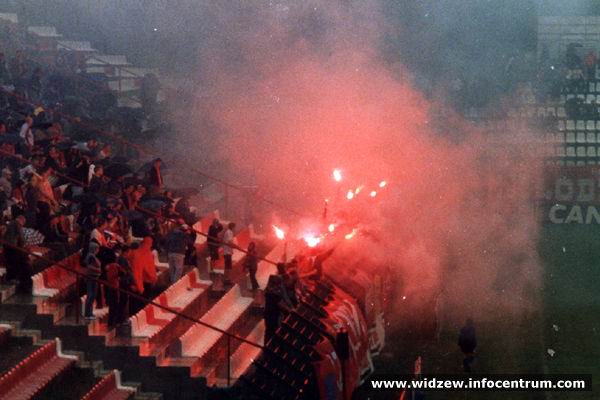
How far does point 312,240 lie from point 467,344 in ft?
8.46

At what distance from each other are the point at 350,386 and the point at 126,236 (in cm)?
322

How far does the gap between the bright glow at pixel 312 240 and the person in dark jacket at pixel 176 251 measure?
2.08 m

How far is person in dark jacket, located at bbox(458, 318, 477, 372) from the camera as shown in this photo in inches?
573

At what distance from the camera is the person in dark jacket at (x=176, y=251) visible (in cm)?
1410

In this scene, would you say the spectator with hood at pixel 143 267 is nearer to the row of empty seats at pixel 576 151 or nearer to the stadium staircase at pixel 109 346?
the stadium staircase at pixel 109 346

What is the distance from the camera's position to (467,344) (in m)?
14.7

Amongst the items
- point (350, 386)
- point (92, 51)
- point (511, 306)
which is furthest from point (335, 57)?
point (350, 386)

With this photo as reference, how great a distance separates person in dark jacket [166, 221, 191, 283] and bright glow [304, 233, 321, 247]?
6.84ft

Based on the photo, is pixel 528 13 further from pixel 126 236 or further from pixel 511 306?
pixel 126 236

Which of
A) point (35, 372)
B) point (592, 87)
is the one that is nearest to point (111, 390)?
point (35, 372)

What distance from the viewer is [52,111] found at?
58.7ft

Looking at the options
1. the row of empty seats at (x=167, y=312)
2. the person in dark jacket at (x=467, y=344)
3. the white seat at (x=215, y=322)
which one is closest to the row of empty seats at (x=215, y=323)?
the white seat at (x=215, y=322)

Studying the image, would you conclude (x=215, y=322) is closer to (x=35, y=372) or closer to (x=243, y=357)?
(x=243, y=357)

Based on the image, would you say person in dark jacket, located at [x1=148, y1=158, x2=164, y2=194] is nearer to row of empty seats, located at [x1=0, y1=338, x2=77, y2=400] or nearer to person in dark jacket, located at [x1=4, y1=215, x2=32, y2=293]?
person in dark jacket, located at [x1=4, y1=215, x2=32, y2=293]
